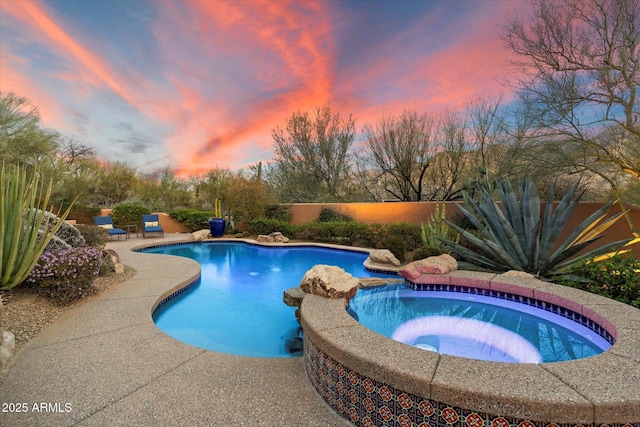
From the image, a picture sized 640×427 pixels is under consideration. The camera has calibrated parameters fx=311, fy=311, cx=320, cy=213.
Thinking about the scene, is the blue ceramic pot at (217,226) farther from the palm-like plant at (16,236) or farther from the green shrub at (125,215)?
the palm-like plant at (16,236)

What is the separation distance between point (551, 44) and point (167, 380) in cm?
1131

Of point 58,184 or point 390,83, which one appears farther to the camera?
point 58,184

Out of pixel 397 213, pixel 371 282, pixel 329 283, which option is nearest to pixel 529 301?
pixel 371 282

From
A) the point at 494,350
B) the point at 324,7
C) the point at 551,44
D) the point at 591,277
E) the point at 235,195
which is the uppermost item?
the point at 324,7

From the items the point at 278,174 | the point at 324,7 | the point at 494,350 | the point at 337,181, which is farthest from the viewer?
the point at 278,174

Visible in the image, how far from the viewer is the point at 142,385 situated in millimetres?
2457

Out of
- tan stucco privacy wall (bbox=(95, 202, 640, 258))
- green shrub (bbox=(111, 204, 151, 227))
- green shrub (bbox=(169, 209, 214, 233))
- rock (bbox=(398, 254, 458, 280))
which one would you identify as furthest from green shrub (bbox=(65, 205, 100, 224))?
rock (bbox=(398, 254, 458, 280))

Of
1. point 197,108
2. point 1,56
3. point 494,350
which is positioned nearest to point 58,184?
point 1,56

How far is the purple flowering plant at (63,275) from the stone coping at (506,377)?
12.4 feet

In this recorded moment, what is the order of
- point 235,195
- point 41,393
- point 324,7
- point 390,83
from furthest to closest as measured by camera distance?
point 235,195 < point 390,83 < point 324,7 < point 41,393

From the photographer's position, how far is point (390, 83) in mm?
12727

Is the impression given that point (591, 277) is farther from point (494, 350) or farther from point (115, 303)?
point (115, 303)

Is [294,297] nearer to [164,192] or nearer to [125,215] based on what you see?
[125,215]

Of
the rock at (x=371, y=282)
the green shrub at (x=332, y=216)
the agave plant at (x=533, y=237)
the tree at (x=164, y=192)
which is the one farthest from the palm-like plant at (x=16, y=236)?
the tree at (x=164, y=192)
